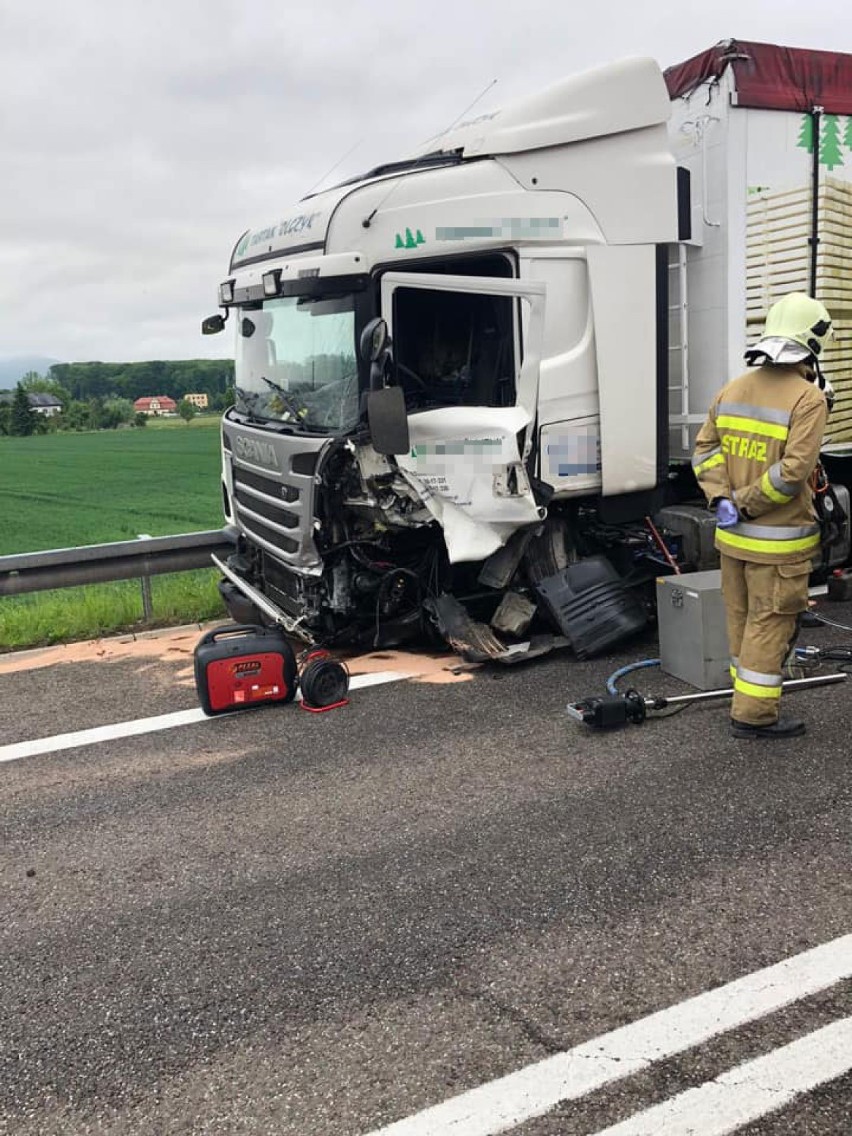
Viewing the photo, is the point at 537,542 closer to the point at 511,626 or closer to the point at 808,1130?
the point at 511,626

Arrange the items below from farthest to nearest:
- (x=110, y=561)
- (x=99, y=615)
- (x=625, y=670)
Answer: (x=99, y=615), (x=110, y=561), (x=625, y=670)

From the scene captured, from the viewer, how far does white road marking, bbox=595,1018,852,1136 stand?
2.15 m

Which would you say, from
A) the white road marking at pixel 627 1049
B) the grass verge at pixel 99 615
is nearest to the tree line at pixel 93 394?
the grass verge at pixel 99 615

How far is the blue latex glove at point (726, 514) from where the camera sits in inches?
172

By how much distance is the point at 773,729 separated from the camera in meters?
4.39

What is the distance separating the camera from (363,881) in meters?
3.31

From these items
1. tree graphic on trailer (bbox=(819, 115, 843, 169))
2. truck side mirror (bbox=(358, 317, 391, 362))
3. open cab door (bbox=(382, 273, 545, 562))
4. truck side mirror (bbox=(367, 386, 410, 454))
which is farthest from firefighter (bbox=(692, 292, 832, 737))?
tree graphic on trailer (bbox=(819, 115, 843, 169))

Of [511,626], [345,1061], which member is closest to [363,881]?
[345,1061]

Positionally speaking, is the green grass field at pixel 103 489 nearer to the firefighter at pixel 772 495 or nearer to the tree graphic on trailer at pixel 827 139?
the tree graphic on trailer at pixel 827 139

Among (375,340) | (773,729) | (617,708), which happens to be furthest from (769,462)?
(375,340)

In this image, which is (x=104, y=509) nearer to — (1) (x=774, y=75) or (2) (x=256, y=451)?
(2) (x=256, y=451)

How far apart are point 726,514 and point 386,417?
5.80 feet

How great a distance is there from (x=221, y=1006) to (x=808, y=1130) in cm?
151

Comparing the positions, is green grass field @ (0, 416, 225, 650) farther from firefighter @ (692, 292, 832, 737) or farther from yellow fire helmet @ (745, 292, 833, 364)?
yellow fire helmet @ (745, 292, 833, 364)
